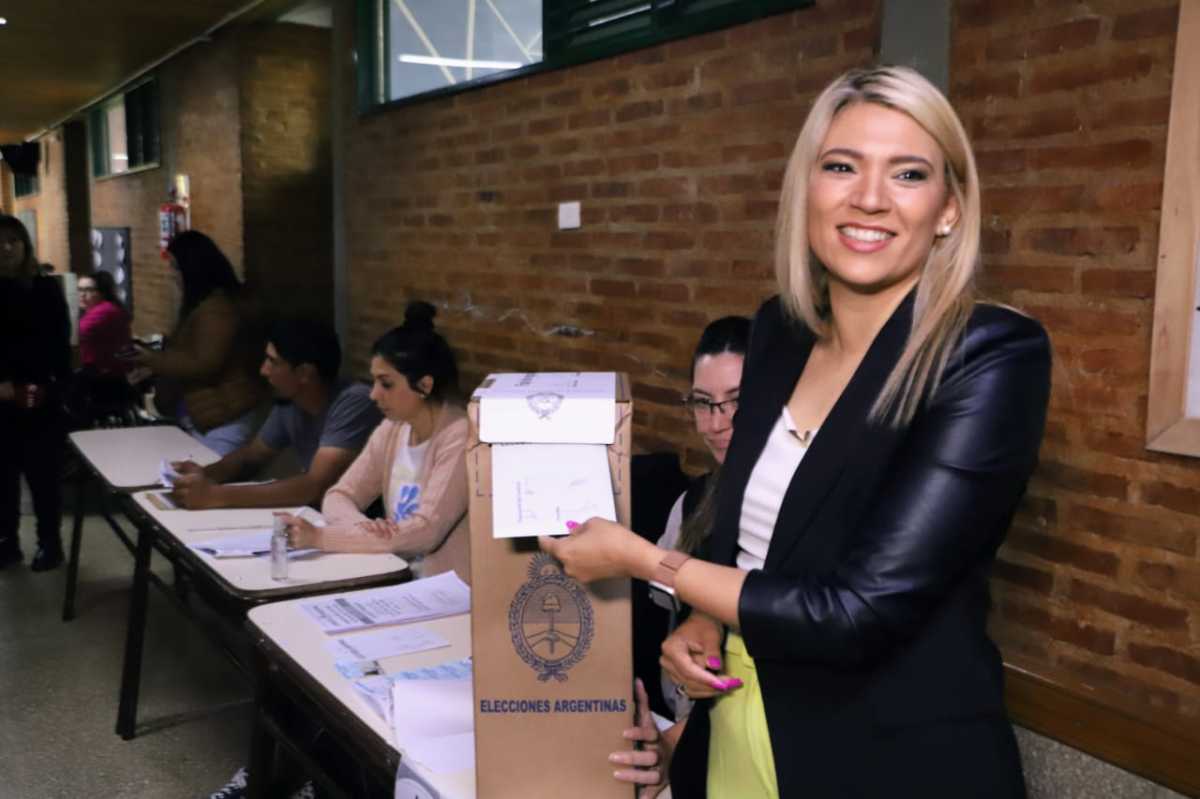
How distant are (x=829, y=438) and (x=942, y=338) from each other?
0.14 metres

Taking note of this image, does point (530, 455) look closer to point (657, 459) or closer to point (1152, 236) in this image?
point (1152, 236)

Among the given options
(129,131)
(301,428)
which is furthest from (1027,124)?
(129,131)

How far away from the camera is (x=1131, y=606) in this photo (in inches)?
73.0

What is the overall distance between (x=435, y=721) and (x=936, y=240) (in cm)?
97

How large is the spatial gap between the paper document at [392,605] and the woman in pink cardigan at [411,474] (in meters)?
0.32

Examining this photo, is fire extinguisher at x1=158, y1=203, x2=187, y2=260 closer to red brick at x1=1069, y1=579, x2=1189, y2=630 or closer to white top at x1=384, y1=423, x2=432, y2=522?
white top at x1=384, y1=423, x2=432, y2=522

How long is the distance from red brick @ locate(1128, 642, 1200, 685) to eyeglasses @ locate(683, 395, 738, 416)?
0.85 metres

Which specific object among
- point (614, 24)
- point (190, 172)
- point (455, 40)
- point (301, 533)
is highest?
point (455, 40)

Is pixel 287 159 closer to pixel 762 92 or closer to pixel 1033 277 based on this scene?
pixel 762 92

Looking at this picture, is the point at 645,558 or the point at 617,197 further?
the point at 617,197

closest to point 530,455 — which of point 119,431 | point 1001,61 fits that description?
point 1001,61

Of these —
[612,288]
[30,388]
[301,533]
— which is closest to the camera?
[301,533]

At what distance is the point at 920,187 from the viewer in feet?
3.30

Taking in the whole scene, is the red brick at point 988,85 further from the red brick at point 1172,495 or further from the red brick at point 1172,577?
the red brick at point 1172,577
